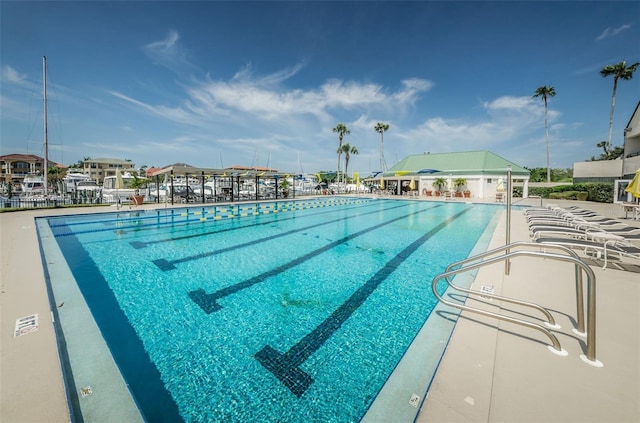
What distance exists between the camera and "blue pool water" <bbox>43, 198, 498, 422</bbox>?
2.26 metres

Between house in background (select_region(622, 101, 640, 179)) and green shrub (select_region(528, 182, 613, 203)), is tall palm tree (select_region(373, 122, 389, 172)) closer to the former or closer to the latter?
green shrub (select_region(528, 182, 613, 203))

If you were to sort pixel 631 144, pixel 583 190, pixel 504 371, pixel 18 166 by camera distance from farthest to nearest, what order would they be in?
1. pixel 18 166
2. pixel 583 190
3. pixel 631 144
4. pixel 504 371

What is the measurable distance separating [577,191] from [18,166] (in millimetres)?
97210

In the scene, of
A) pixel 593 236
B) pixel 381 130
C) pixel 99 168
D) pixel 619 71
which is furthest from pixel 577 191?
pixel 99 168

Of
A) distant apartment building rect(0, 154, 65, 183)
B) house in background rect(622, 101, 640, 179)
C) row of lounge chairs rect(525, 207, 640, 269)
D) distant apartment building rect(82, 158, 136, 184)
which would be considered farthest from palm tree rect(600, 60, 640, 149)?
distant apartment building rect(0, 154, 65, 183)

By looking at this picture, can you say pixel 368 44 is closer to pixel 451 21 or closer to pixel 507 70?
pixel 451 21

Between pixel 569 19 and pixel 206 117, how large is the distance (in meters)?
30.2

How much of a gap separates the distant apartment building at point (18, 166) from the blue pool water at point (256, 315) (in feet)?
238

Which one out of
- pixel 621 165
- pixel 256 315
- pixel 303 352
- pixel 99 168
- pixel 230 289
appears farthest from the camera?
pixel 99 168

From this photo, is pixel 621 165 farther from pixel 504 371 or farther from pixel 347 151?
pixel 347 151

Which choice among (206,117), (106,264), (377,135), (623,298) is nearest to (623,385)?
(623,298)

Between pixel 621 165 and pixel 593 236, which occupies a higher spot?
pixel 621 165

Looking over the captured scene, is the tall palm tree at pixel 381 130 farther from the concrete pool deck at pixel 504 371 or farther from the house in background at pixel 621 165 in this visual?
the concrete pool deck at pixel 504 371

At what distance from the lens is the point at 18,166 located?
55.9m
